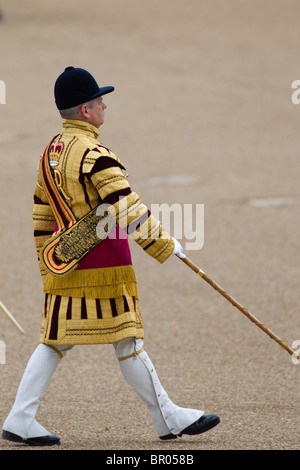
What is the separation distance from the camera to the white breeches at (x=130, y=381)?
13.2 feet

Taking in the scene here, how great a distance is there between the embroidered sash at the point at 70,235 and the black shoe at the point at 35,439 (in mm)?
755

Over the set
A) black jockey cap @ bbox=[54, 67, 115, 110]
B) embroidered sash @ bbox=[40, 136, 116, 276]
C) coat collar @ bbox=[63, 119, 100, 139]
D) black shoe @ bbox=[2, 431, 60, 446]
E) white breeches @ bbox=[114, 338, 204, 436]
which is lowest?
black shoe @ bbox=[2, 431, 60, 446]

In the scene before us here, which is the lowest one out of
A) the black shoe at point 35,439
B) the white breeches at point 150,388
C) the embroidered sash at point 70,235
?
the black shoe at point 35,439

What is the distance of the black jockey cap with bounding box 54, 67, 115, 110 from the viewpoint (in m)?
3.99

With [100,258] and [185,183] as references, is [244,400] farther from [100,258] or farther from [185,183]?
[185,183]

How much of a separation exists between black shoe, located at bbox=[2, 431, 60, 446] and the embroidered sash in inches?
29.7

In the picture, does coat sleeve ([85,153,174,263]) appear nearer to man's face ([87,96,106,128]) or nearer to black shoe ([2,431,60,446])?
man's face ([87,96,106,128])

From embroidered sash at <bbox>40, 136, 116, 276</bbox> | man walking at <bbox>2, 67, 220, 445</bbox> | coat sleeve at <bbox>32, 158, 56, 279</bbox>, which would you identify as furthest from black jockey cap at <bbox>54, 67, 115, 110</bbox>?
coat sleeve at <bbox>32, 158, 56, 279</bbox>

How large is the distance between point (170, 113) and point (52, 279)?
1007 centimetres

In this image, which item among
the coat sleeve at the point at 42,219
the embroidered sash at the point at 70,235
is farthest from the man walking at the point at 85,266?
the coat sleeve at the point at 42,219

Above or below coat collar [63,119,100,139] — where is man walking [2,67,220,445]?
below

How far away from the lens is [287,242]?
853 centimetres

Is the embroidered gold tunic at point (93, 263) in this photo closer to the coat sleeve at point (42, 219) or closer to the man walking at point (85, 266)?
the man walking at point (85, 266)
